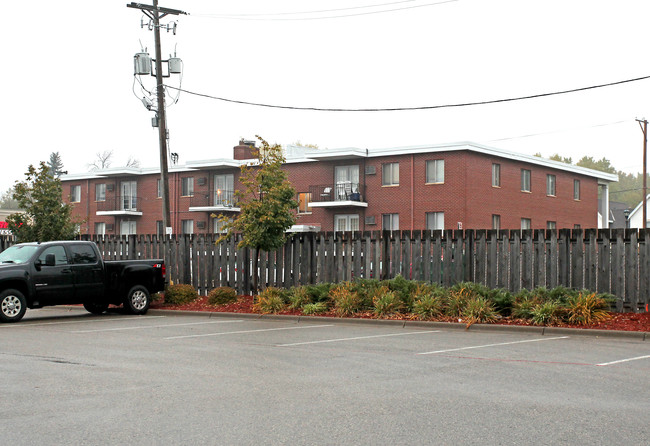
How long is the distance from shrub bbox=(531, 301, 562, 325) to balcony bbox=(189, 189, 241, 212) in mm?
34697

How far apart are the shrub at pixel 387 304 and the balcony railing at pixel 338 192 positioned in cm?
2594

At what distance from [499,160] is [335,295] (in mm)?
26070

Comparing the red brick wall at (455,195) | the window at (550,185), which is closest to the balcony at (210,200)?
the red brick wall at (455,195)

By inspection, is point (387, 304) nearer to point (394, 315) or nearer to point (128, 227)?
point (394, 315)

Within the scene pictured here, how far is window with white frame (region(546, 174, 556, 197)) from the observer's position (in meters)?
45.7

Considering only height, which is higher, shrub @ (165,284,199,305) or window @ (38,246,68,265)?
window @ (38,246,68,265)

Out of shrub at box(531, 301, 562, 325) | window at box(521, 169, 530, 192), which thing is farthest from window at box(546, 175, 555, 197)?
shrub at box(531, 301, 562, 325)

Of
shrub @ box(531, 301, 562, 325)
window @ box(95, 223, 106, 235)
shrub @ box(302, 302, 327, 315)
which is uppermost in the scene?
window @ box(95, 223, 106, 235)

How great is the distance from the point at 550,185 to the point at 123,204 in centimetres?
2871

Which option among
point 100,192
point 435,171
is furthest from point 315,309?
point 100,192

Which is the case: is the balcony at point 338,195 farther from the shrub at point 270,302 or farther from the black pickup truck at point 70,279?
the black pickup truck at point 70,279

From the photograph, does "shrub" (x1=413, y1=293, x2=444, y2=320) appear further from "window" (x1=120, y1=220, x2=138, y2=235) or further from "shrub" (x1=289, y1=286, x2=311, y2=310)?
"window" (x1=120, y1=220, x2=138, y2=235)

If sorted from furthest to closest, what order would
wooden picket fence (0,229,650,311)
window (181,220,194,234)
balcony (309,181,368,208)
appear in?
window (181,220,194,234) → balcony (309,181,368,208) → wooden picket fence (0,229,650,311)

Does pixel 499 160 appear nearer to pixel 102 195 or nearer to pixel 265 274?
pixel 265 274
